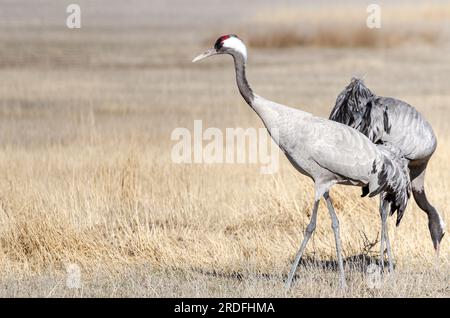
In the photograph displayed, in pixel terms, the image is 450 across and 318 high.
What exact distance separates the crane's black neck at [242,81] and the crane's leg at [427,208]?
181 centimetres

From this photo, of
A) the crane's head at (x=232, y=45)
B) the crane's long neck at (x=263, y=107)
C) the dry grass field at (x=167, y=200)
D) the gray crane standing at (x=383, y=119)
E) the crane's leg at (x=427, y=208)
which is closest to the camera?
the crane's long neck at (x=263, y=107)

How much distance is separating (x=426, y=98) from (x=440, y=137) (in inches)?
219

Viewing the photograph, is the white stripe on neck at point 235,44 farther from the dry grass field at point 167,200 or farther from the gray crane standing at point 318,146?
the dry grass field at point 167,200

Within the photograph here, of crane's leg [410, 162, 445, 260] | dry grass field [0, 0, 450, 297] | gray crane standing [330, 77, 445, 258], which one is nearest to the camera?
dry grass field [0, 0, 450, 297]

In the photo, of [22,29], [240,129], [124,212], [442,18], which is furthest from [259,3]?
[124,212]

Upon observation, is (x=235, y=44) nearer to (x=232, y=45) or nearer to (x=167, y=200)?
(x=232, y=45)

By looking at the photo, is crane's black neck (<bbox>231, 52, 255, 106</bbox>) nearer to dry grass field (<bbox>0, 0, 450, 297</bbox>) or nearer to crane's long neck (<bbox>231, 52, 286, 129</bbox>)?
crane's long neck (<bbox>231, 52, 286, 129</bbox>)

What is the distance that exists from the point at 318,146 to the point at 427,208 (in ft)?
5.70

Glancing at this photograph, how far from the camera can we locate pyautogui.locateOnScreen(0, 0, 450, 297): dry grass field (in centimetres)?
751

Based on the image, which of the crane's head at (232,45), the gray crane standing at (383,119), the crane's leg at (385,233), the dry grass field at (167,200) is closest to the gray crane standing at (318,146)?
the crane's head at (232,45)

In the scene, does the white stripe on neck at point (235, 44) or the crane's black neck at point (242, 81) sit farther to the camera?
the white stripe on neck at point (235, 44)

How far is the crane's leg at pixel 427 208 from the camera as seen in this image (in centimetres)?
810

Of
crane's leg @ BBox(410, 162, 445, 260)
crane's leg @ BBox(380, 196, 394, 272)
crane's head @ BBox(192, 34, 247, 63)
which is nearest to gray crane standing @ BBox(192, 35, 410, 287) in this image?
crane's head @ BBox(192, 34, 247, 63)

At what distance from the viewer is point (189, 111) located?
16328 mm
